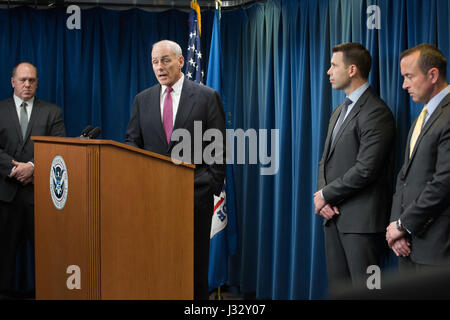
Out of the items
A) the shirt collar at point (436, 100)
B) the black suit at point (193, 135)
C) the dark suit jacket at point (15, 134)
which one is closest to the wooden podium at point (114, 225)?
the black suit at point (193, 135)

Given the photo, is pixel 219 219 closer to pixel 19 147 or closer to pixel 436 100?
pixel 19 147

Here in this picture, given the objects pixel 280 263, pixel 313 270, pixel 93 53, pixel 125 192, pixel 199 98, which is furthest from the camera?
pixel 93 53

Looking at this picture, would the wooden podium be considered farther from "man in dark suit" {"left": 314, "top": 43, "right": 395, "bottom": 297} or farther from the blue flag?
the blue flag

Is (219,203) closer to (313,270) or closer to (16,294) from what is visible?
(313,270)

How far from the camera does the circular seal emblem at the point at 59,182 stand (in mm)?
2314

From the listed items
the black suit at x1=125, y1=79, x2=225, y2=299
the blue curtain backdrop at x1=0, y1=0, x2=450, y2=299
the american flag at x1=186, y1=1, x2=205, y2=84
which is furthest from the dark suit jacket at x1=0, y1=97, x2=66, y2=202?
the black suit at x1=125, y1=79, x2=225, y2=299

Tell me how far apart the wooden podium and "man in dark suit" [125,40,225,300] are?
0.33m

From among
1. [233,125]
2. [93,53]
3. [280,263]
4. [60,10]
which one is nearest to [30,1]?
[60,10]

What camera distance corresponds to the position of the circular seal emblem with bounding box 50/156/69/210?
2314mm

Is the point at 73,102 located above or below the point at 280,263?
above

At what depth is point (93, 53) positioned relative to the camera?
5086mm

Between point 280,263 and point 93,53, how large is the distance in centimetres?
277

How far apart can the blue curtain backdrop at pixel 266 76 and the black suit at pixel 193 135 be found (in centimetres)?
116

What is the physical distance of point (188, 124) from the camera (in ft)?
9.49
